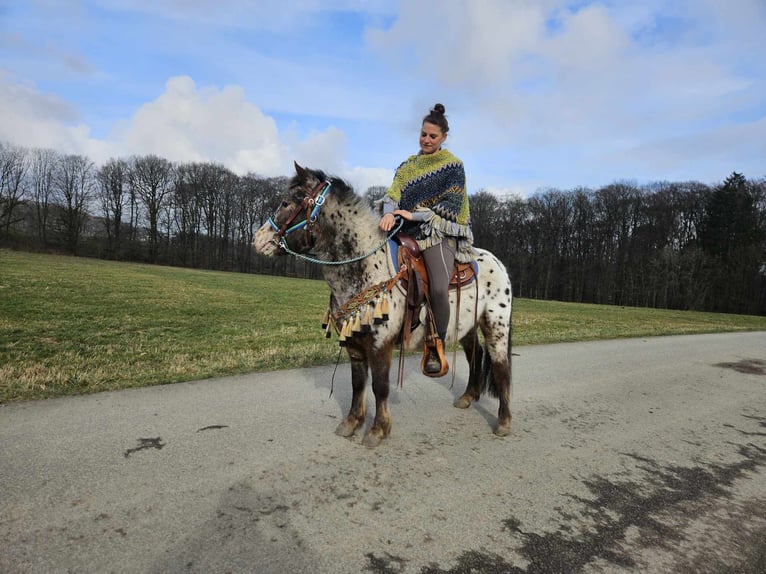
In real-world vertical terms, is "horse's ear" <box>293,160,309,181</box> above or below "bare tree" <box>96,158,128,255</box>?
below

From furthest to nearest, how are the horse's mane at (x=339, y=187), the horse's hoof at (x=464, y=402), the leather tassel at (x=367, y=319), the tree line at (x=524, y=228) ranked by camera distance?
the tree line at (x=524, y=228) → the horse's hoof at (x=464, y=402) → the horse's mane at (x=339, y=187) → the leather tassel at (x=367, y=319)

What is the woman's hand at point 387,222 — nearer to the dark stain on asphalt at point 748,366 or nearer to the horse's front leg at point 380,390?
the horse's front leg at point 380,390

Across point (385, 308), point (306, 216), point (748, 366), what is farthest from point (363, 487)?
point (748, 366)

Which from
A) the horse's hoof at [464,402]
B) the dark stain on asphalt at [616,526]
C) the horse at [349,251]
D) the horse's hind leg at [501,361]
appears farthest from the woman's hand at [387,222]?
the horse's hoof at [464,402]

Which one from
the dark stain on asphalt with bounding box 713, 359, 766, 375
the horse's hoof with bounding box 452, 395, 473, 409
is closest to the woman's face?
the horse's hoof with bounding box 452, 395, 473, 409

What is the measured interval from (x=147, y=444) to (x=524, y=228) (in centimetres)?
6397

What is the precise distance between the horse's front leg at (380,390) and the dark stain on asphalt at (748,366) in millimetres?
9144

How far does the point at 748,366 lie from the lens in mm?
9867

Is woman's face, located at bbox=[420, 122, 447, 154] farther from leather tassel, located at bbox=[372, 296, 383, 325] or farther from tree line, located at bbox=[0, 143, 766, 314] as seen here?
tree line, located at bbox=[0, 143, 766, 314]

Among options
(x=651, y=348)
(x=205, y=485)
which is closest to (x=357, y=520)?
(x=205, y=485)

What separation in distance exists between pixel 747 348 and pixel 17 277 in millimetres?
28647

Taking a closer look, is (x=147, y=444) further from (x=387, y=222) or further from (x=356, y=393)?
(x=387, y=222)

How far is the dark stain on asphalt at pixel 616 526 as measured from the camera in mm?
2523

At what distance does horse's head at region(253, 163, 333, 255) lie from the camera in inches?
154
